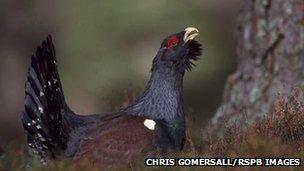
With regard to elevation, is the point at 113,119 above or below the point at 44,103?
below

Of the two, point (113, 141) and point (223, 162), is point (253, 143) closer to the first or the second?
point (223, 162)

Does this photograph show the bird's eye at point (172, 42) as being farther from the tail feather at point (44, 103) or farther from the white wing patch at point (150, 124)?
the tail feather at point (44, 103)

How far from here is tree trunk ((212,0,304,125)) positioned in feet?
33.8

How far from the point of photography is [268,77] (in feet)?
34.8

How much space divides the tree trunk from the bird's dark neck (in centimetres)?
113

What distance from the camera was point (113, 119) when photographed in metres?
8.78

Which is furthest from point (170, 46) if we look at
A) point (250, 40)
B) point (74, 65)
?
point (74, 65)

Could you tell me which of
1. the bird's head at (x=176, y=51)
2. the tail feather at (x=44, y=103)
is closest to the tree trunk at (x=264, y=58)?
the bird's head at (x=176, y=51)

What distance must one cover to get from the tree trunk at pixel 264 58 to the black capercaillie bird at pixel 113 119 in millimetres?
1189

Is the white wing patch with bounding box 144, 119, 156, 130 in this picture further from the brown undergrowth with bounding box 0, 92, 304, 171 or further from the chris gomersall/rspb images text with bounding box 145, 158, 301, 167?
the chris gomersall/rspb images text with bounding box 145, 158, 301, 167

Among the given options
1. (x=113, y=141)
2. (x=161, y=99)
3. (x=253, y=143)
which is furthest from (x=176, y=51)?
(x=253, y=143)

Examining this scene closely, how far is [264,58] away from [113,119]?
2.50 m

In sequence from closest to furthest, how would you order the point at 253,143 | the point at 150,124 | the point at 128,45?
1. the point at 253,143
2. the point at 150,124
3. the point at 128,45

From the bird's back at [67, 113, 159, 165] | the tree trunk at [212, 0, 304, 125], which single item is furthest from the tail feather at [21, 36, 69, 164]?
the tree trunk at [212, 0, 304, 125]
